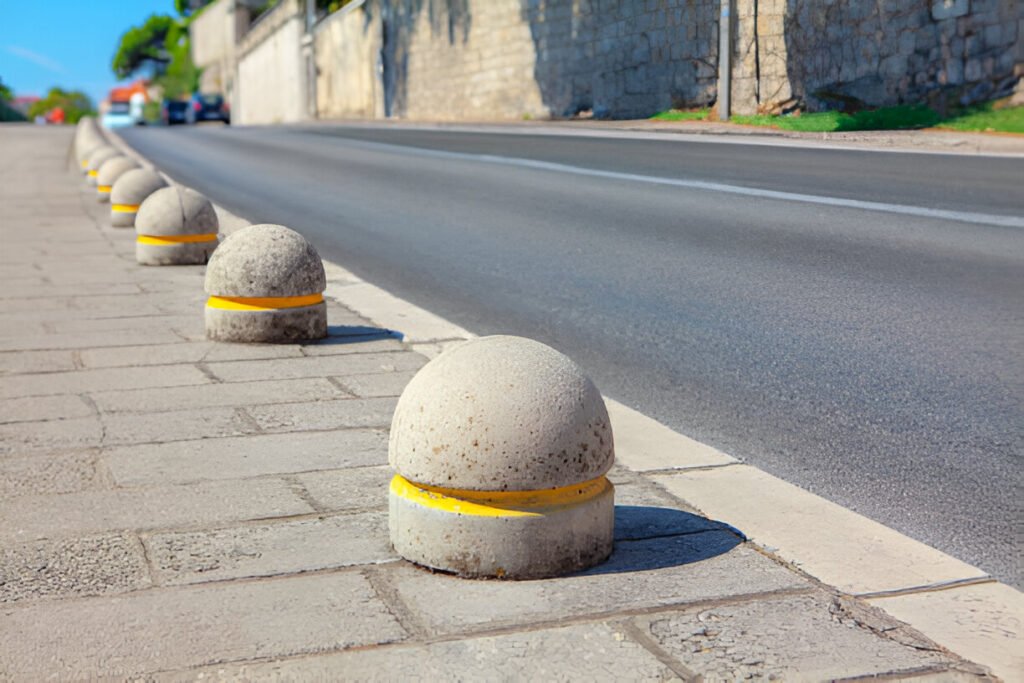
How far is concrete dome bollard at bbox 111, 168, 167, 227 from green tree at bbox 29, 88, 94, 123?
A: 136015mm

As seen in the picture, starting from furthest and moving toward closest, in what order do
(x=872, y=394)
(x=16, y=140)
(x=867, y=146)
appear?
(x=16, y=140), (x=867, y=146), (x=872, y=394)

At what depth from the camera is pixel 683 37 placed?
81.9 feet

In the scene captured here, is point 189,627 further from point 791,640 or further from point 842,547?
point 842,547

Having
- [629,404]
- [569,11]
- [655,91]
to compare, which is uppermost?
[569,11]

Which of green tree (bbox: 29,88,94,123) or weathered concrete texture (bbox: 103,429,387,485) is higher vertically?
green tree (bbox: 29,88,94,123)

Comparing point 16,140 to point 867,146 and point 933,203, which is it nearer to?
point 867,146

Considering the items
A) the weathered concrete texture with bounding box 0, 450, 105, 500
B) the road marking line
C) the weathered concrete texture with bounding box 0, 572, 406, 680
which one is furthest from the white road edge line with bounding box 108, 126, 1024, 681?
the road marking line

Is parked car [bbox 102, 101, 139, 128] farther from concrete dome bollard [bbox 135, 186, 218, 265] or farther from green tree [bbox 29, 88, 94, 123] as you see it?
green tree [bbox 29, 88, 94, 123]

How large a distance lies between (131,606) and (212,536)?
468 millimetres

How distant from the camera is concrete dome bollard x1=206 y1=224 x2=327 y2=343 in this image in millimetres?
5609

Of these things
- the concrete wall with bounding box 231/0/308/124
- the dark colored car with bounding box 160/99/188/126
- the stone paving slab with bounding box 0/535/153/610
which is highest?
the concrete wall with bounding box 231/0/308/124

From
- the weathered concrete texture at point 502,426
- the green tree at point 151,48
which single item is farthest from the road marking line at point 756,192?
the green tree at point 151,48

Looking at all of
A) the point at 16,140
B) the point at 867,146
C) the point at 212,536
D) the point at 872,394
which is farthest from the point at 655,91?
the point at 212,536

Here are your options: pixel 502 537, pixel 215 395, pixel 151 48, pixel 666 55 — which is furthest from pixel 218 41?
pixel 502 537
